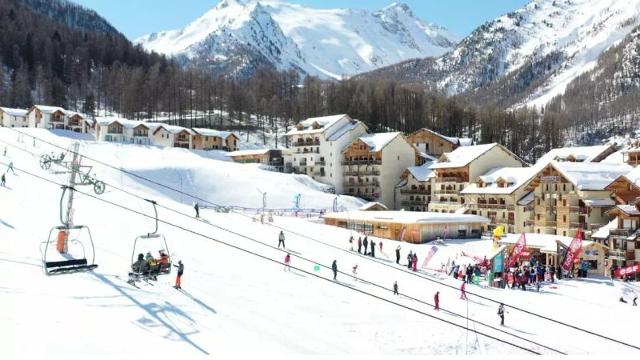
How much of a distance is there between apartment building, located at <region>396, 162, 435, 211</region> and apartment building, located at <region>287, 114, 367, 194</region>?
8.49 m

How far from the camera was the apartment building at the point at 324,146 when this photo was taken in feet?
283

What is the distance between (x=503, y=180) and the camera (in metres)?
68.4

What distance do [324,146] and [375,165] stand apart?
8.57 meters

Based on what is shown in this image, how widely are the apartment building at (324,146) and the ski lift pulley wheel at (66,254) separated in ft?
181

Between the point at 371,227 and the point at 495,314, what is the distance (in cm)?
2810

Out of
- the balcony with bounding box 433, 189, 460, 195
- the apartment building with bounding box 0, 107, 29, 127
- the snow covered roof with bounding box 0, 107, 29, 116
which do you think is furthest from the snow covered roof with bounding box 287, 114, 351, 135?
the snow covered roof with bounding box 0, 107, 29, 116

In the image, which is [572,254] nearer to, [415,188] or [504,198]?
[504,198]

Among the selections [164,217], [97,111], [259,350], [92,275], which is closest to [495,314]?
[259,350]

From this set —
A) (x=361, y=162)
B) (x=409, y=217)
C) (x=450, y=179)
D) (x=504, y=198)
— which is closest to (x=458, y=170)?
(x=450, y=179)

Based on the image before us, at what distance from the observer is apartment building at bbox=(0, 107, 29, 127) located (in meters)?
91.8

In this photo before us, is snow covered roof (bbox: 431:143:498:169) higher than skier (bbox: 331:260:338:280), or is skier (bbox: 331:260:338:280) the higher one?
snow covered roof (bbox: 431:143:498:169)

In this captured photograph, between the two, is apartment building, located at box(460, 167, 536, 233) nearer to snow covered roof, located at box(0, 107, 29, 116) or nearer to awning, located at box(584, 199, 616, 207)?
awning, located at box(584, 199, 616, 207)

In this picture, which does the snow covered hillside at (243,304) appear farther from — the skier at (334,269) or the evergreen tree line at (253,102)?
the evergreen tree line at (253,102)

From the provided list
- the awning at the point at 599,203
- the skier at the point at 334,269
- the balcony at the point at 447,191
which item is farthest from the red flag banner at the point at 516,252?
the balcony at the point at 447,191
